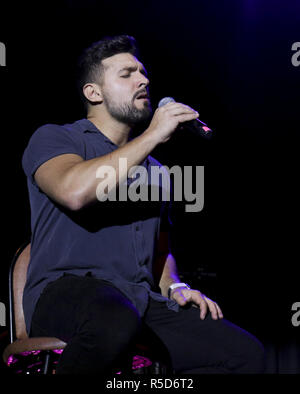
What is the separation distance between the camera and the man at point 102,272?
3.93 ft

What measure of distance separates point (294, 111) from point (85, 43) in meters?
1.96

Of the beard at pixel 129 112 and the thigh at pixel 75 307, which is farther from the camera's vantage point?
the beard at pixel 129 112

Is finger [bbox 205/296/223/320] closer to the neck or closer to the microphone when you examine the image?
the microphone

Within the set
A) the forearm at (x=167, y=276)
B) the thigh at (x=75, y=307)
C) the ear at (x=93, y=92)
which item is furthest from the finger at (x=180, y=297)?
the ear at (x=93, y=92)

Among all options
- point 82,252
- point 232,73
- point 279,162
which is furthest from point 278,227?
point 82,252

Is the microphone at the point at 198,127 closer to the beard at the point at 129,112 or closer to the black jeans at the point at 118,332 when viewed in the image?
the beard at the point at 129,112

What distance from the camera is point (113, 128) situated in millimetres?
1941

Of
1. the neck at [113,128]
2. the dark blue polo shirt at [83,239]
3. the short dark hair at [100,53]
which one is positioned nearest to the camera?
the dark blue polo shirt at [83,239]

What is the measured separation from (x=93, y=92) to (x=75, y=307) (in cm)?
117

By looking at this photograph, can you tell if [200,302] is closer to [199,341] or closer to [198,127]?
[199,341]

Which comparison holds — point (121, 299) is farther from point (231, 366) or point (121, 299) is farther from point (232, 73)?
point (232, 73)

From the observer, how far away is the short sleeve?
4.89 feet

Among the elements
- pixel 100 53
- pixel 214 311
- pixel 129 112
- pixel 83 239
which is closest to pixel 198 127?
pixel 129 112

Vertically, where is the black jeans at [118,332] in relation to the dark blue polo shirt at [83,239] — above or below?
below
